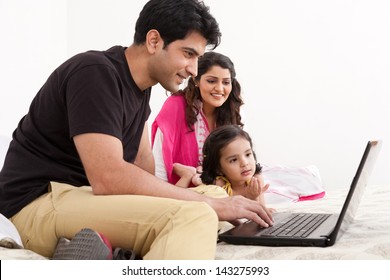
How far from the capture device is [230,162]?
2455mm

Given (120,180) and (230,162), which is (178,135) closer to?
(230,162)

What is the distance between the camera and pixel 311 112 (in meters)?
4.44

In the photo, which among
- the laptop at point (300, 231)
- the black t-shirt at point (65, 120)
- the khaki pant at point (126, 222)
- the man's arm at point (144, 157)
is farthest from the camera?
the man's arm at point (144, 157)

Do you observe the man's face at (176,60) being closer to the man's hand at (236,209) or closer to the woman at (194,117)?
the man's hand at (236,209)

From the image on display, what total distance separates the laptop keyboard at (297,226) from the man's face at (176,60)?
493 mm

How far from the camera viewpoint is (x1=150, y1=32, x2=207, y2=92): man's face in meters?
1.74

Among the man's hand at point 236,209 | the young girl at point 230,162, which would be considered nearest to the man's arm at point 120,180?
the man's hand at point 236,209

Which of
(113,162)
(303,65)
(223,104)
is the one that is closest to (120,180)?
(113,162)

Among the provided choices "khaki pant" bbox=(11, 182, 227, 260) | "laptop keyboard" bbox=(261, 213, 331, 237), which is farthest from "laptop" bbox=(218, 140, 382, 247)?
"khaki pant" bbox=(11, 182, 227, 260)

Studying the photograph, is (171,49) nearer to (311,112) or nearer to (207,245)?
(207,245)

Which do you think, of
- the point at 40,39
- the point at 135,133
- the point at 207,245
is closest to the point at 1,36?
the point at 40,39

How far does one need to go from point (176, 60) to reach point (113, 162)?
1.38ft

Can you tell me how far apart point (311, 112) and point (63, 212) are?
3.21 m

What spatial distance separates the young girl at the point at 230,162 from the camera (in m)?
2.43
